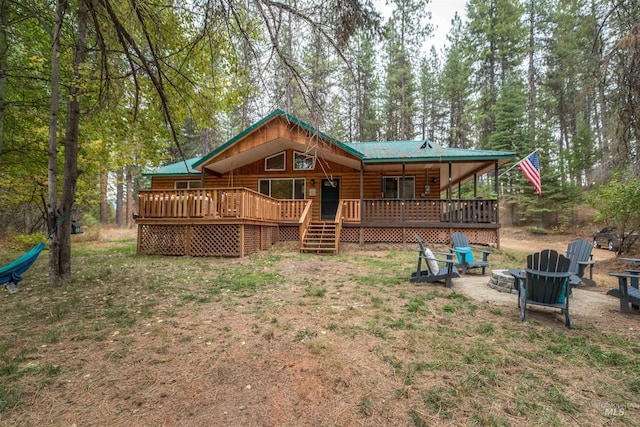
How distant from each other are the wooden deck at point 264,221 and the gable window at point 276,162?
276 cm

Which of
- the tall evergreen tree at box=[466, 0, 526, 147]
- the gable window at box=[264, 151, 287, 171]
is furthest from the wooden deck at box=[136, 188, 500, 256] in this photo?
the tall evergreen tree at box=[466, 0, 526, 147]

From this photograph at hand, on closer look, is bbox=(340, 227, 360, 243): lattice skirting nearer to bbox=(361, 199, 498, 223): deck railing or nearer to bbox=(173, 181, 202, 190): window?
bbox=(361, 199, 498, 223): deck railing

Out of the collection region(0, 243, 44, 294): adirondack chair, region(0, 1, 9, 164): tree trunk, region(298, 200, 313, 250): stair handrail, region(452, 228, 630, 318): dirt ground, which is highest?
region(0, 1, 9, 164): tree trunk

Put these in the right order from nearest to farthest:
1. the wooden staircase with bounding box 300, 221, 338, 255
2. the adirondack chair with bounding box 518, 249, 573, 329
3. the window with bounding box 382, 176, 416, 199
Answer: the adirondack chair with bounding box 518, 249, 573, 329 < the wooden staircase with bounding box 300, 221, 338, 255 < the window with bounding box 382, 176, 416, 199

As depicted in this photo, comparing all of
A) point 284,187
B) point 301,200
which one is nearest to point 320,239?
point 301,200

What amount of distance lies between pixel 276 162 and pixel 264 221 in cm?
490

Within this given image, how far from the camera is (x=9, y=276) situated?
449cm

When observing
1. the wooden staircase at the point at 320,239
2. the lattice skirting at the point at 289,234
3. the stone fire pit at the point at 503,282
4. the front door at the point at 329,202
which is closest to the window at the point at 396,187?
the front door at the point at 329,202

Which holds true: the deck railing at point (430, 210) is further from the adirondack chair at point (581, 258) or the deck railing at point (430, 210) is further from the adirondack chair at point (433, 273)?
the adirondack chair at point (433, 273)

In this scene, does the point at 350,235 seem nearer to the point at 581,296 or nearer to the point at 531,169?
the point at 531,169

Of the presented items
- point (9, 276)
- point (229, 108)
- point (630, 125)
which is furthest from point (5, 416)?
point (630, 125)

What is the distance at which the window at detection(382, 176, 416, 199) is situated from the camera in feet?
45.1

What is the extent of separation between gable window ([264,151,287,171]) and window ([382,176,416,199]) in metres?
5.02

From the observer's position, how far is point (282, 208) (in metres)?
12.3
